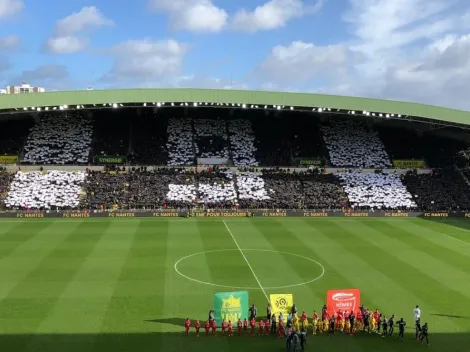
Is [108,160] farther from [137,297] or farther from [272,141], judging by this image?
[137,297]

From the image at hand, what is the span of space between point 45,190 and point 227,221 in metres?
23.3

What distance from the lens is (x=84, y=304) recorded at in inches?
1048

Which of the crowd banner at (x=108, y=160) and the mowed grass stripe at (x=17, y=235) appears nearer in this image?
the mowed grass stripe at (x=17, y=235)

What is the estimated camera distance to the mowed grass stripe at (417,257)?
3219 cm

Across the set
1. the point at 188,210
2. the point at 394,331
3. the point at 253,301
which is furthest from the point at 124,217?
the point at 394,331

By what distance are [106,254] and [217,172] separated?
3301 cm

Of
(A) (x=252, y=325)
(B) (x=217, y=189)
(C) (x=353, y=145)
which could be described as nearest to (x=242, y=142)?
(B) (x=217, y=189)

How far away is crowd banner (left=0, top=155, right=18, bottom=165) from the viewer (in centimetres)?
6775

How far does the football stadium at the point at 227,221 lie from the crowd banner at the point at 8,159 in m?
0.15

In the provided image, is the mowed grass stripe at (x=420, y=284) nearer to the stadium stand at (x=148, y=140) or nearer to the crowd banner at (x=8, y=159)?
the stadium stand at (x=148, y=140)

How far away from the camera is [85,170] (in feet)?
221

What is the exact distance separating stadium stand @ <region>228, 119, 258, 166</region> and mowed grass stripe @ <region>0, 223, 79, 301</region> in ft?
93.9

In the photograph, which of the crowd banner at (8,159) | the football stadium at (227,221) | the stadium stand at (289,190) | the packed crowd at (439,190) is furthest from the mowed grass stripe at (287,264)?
the crowd banner at (8,159)

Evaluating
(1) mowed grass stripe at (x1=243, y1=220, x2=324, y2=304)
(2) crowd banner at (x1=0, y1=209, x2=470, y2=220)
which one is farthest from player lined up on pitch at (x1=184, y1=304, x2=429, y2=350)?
(2) crowd banner at (x1=0, y1=209, x2=470, y2=220)
